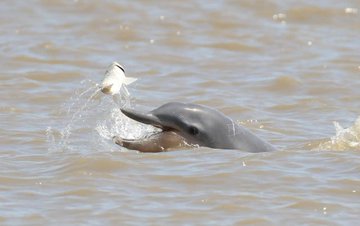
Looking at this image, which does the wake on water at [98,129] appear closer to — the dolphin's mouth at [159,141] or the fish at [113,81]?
the dolphin's mouth at [159,141]

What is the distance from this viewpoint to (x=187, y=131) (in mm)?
9008

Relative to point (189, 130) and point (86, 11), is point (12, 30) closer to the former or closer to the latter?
point (86, 11)

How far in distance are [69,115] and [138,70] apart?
99.1 inches

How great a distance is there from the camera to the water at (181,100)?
803cm

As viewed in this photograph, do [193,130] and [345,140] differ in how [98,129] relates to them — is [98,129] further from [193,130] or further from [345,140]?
[345,140]

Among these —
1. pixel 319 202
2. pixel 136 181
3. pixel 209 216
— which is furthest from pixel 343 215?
pixel 136 181

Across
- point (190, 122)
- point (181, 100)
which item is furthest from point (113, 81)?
point (181, 100)

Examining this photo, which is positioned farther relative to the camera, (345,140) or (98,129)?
(98,129)

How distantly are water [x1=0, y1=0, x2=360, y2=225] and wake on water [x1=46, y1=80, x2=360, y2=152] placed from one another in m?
0.02

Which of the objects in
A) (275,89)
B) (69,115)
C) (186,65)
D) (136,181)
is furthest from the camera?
(186,65)

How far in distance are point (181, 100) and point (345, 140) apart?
2.82 meters

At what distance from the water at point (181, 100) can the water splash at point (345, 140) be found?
22 millimetres

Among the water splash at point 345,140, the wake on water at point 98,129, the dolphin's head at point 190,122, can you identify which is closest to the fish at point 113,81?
the dolphin's head at point 190,122

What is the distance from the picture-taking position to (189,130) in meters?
8.99
